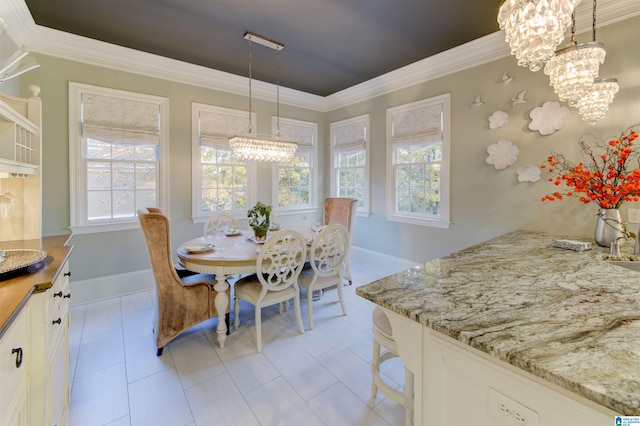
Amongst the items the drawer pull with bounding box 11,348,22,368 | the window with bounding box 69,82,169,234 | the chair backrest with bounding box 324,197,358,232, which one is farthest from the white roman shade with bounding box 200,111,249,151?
the drawer pull with bounding box 11,348,22,368

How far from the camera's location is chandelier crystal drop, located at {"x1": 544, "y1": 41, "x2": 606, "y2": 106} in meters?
1.40

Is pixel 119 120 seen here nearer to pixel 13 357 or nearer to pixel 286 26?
pixel 286 26

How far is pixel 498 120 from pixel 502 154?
1.27 ft

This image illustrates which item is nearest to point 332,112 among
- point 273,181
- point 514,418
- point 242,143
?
point 273,181

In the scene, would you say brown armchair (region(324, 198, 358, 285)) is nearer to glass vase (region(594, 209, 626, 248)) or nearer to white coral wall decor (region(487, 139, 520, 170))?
white coral wall decor (region(487, 139, 520, 170))

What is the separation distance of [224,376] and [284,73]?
3784 mm

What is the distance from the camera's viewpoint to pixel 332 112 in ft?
16.9

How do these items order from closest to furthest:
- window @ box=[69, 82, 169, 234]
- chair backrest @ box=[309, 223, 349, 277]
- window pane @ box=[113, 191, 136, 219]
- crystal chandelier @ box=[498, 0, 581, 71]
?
crystal chandelier @ box=[498, 0, 581, 71] → chair backrest @ box=[309, 223, 349, 277] → window @ box=[69, 82, 169, 234] → window pane @ box=[113, 191, 136, 219]

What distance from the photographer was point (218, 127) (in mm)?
4039

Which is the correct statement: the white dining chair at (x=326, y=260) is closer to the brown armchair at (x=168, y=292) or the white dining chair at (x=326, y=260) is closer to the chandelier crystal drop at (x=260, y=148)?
the brown armchair at (x=168, y=292)

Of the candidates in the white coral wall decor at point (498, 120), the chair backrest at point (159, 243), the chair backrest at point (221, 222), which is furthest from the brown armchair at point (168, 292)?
the white coral wall decor at point (498, 120)

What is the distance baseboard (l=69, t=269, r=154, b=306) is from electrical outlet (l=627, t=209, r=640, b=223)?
16.7 ft

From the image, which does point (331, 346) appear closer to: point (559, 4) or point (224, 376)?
point (224, 376)

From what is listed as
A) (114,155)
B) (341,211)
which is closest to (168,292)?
(114,155)
